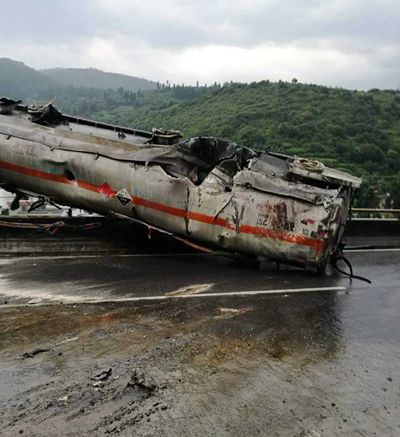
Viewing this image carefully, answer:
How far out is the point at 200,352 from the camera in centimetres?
417

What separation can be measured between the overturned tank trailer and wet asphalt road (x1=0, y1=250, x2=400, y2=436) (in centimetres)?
64

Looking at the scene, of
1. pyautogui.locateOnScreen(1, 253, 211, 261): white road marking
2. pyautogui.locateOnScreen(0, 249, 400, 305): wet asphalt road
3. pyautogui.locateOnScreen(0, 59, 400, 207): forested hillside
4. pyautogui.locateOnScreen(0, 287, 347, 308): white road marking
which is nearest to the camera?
pyautogui.locateOnScreen(0, 287, 347, 308): white road marking

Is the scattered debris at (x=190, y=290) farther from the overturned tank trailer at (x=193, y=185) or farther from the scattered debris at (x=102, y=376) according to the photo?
the scattered debris at (x=102, y=376)

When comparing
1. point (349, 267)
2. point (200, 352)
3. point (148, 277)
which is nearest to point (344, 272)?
point (349, 267)

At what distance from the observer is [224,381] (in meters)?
3.65

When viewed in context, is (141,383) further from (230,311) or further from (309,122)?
(309,122)

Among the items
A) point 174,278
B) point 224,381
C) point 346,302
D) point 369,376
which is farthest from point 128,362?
→ point 346,302

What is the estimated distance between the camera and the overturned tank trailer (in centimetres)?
657

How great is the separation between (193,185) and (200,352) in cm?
329

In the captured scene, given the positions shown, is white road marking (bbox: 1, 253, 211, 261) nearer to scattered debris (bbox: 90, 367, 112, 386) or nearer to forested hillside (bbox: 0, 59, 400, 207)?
scattered debris (bbox: 90, 367, 112, 386)

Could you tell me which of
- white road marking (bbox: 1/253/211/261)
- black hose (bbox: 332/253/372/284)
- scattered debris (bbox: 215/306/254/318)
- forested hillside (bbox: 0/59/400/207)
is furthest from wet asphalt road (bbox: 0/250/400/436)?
forested hillside (bbox: 0/59/400/207)

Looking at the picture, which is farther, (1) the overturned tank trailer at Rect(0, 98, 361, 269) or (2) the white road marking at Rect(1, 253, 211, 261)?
(2) the white road marking at Rect(1, 253, 211, 261)

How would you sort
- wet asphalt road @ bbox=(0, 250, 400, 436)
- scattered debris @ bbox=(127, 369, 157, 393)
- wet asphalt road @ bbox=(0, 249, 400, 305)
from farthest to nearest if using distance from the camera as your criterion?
wet asphalt road @ bbox=(0, 249, 400, 305), scattered debris @ bbox=(127, 369, 157, 393), wet asphalt road @ bbox=(0, 250, 400, 436)

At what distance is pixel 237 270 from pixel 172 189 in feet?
5.15
